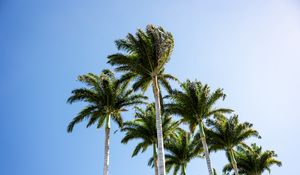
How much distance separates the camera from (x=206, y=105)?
30.0 metres

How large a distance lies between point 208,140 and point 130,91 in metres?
11.4

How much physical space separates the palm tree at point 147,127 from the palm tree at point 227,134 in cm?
427

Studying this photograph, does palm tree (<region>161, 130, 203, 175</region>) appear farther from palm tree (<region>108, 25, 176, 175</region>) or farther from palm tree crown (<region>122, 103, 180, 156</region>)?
palm tree (<region>108, 25, 176, 175</region>)

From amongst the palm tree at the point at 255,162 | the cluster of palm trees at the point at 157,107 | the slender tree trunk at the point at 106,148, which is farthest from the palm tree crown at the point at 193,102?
the palm tree at the point at 255,162

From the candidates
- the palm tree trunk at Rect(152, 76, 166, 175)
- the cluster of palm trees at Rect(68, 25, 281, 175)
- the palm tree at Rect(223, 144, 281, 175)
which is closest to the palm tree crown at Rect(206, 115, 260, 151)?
the cluster of palm trees at Rect(68, 25, 281, 175)

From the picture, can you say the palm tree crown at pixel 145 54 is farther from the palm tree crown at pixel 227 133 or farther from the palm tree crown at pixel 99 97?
the palm tree crown at pixel 227 133

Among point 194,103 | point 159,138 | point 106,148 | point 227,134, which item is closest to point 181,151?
point 227,134

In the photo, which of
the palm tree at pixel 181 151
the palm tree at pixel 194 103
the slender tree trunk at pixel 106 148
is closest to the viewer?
the slender tree trunk at pixel 106 148

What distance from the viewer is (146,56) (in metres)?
24.2

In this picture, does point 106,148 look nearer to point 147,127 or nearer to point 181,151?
point 147,127

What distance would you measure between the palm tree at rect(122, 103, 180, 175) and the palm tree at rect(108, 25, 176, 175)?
26.1ft

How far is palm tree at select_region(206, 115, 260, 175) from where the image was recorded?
109ft

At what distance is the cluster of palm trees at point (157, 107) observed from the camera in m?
24.4

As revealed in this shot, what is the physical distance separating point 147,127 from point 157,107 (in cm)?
951
